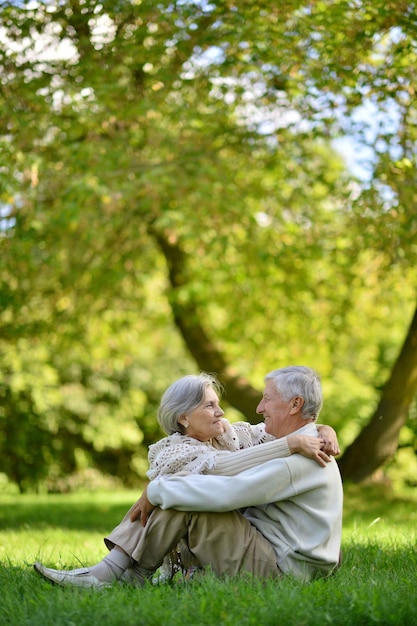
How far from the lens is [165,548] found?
155 inches

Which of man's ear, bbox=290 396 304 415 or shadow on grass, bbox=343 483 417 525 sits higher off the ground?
man's ear, bbox=290 396 304 415

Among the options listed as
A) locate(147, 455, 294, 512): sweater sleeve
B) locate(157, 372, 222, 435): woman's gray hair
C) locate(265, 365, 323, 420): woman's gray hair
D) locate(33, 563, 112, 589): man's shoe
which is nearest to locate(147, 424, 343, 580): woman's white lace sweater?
locate(147, 455, 294, 512): sweater sleeve

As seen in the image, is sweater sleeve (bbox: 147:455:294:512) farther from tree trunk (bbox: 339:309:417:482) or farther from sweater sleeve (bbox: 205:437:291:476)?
tree trunk (bbox: 339:309:417:482)

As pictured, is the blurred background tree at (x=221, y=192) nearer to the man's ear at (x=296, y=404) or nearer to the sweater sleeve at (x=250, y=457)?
the man's ear at (x=296, y=404)

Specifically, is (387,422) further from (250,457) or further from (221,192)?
(250,457)

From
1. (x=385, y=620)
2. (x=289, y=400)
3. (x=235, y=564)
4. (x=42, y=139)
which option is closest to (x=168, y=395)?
(x=289, y=400)

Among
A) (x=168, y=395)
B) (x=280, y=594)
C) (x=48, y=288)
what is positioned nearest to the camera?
(x=280, y=594)

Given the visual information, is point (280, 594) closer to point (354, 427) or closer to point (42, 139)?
point (42, 139)

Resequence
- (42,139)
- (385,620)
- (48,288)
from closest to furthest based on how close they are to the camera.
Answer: (385,620), (42,139), (48,288)

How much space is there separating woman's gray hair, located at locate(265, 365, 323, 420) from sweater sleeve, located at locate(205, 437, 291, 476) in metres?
0.24

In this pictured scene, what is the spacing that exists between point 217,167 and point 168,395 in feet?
19.0

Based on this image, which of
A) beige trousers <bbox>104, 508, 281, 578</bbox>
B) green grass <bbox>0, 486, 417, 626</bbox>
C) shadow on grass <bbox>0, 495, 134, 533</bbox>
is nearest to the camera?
green grass <bbox>0, 486, 417, 626</bbox>

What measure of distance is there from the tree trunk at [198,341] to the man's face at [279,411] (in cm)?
658

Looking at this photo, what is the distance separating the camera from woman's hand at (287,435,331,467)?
396cm
